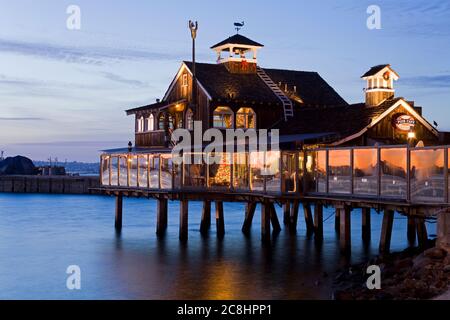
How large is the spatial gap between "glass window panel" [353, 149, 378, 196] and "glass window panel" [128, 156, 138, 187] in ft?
55.4

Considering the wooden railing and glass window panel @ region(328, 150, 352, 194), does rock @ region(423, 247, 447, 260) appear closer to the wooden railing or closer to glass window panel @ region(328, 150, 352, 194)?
glass window panel @ region(328, 150, 352, 194)

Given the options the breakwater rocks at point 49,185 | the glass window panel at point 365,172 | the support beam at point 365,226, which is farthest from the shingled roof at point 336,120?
the breakwater rocks at point 49,185

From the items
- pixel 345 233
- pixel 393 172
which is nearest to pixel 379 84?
pixel 345 233

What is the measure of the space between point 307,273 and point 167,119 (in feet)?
62.3

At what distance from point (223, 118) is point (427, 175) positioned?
21800 millimetres

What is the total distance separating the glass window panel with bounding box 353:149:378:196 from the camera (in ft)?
99.5

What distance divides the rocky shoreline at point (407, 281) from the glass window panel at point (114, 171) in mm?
20977

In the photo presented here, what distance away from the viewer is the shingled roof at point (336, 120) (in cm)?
4134

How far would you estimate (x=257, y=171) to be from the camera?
37375mm

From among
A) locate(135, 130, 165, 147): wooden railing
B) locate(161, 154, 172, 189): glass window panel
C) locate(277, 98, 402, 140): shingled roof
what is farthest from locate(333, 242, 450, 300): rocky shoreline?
locate(135, 130, 165, 147): wooden railing

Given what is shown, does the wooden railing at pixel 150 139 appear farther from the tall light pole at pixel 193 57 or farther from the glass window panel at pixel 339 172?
the glass window panel at pixel 339 172
